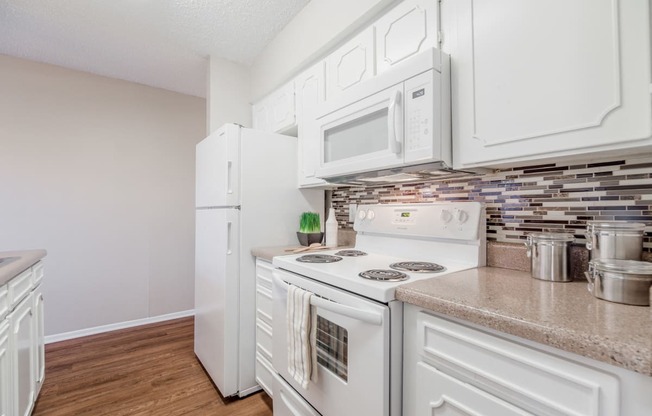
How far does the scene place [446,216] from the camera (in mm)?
1354

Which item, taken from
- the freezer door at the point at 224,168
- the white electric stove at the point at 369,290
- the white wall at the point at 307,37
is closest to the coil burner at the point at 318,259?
the white electric stove at the point at 369,290

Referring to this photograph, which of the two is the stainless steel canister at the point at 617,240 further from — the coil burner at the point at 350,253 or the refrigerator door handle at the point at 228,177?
the refrigerator door handle at the point at 228,177

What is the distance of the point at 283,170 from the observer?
6.82ft

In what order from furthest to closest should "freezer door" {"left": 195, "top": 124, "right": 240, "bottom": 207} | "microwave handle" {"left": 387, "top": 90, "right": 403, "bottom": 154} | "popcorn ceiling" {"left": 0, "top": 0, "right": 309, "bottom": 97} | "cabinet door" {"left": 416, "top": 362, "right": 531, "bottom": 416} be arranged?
1. "popcorn ceiling" {"left": 0, "top": 0, "right": 309, "bottom": 97}
2. "freezer door" {"left": 195, "top": 124, "right": 240, "bottom": 207}
3. "microwave handle" {"left": 387, "top": 90, "right": 403, "bottom": 154}
4. "cabinet door" {"left": 416, "top": 362, "right": 531, "bottom": 416}

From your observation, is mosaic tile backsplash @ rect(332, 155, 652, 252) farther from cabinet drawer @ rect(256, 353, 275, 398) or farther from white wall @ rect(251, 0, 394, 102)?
cabinet drawer @ rect(256, 353, 275, 398)

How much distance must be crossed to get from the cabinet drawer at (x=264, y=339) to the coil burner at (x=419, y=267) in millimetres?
896

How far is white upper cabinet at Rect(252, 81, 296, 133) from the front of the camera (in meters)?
2.16

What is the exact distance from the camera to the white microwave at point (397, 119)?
1.14 metres

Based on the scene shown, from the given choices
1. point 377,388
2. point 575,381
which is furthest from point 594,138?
point 377,388

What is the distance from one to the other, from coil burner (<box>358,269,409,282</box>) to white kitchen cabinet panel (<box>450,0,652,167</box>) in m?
0.50

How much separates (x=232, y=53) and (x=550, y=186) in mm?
2461

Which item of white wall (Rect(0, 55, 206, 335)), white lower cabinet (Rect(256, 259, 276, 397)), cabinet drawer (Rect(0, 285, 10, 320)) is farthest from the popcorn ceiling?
cabinet drawer (Rect(0, 285, 10, 320))

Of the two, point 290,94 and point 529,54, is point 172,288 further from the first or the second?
point 529,54

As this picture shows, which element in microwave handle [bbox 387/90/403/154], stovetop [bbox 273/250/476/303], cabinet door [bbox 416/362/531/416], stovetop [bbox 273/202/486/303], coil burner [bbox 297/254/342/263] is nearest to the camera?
cabinet door [bbox 416/362/531/416]
